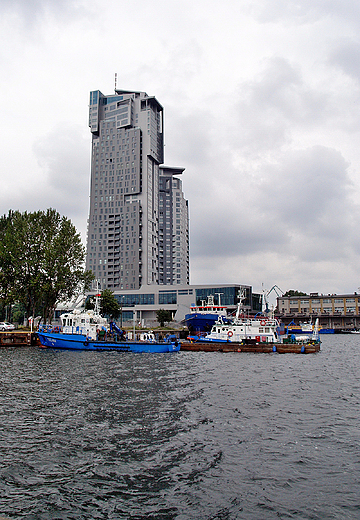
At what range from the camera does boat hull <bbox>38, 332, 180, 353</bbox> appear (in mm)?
63094

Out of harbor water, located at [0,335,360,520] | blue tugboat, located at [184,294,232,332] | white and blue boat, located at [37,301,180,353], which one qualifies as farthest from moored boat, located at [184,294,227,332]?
harbor water, located at [0,335,360,520]

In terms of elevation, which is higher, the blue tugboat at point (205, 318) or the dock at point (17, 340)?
the blue tugboat at point (205, 318)

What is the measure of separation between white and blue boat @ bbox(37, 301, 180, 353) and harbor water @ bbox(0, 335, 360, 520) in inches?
1199

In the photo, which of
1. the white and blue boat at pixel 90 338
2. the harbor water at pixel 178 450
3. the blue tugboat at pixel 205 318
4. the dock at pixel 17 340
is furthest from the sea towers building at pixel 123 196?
the harbor water at pixel 178 450

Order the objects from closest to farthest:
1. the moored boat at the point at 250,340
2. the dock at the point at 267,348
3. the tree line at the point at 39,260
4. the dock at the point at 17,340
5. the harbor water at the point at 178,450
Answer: the harbor water at the point at 178,450
the dock at the point at 267,348
the moored boat at the point at 250,340
the dock at the point at 17,340
the tree line at the point at 39,260

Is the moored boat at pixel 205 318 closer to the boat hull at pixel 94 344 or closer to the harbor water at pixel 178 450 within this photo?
the boat hull at pixel 94 344

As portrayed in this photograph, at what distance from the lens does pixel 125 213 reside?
18562 cm

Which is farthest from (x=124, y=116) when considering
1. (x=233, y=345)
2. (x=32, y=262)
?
(x=233, y=345)

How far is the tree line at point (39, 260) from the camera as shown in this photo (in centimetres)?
8112

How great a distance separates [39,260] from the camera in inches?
3280

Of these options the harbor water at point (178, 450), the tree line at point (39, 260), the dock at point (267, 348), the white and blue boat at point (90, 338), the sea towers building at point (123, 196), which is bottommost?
the harbor water at point (178, 450)

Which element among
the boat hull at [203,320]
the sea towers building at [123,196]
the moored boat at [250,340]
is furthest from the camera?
the sea towers building at [123,196]

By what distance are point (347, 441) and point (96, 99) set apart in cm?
20750

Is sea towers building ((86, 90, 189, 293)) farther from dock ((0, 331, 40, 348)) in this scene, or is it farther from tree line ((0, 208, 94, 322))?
dock ((0, 331, 40, 348))
